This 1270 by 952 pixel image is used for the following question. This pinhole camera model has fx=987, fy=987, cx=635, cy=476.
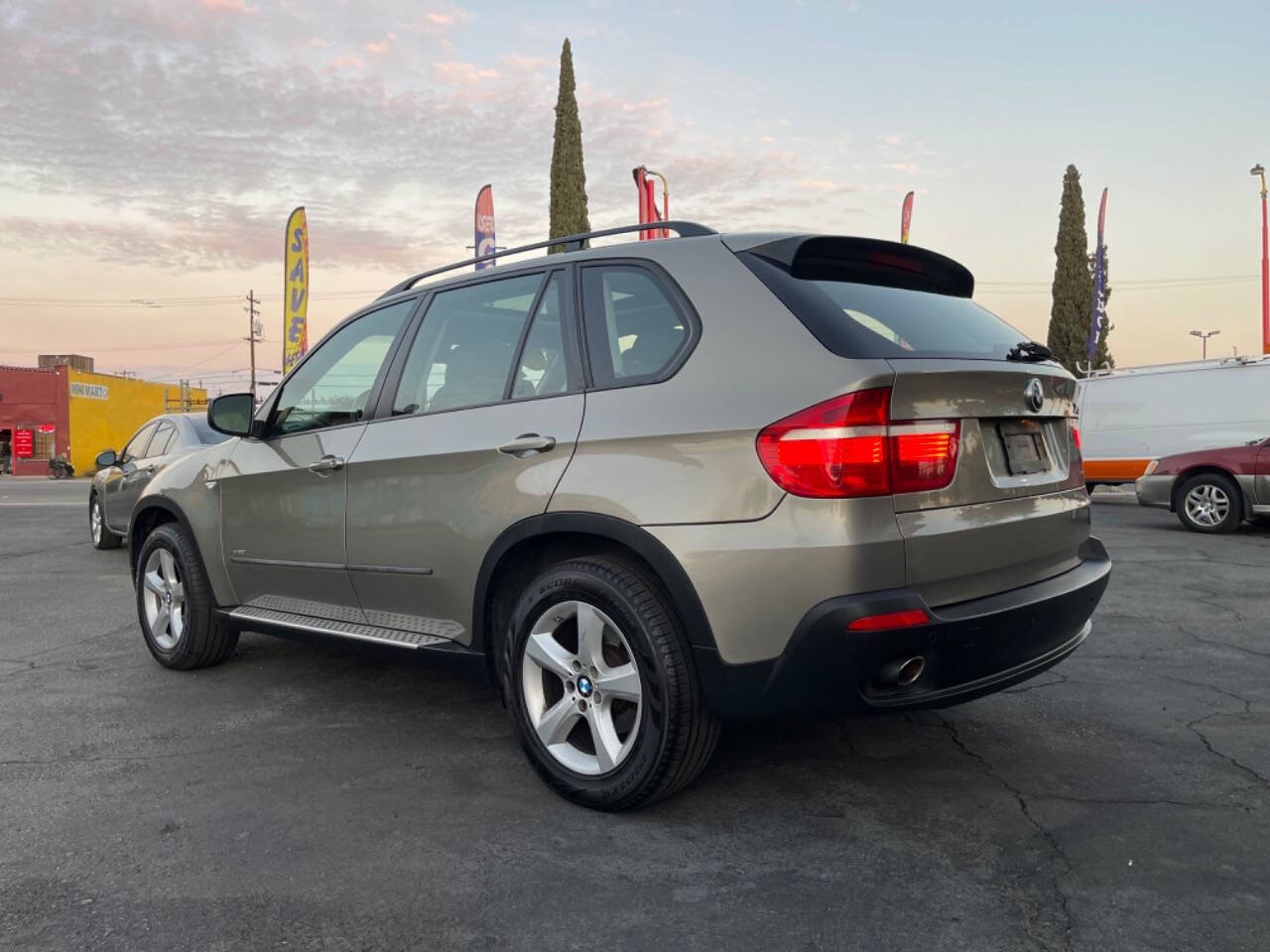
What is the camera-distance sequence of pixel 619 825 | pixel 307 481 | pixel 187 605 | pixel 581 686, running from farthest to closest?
pixel 187 605 → pixel 307 481 → pixel 581 686 → pixel 619 825

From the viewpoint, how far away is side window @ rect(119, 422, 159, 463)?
988 centimetres

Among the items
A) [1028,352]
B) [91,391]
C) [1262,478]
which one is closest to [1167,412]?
[1262,478]

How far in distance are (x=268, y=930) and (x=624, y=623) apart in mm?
1193

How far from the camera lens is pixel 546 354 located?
3.34 metres

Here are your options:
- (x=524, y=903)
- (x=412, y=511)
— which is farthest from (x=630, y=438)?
(x=524, y=903)

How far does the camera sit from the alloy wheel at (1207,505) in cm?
1099

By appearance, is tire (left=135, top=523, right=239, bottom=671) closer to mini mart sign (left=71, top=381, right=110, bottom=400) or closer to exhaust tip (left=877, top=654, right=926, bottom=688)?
exhaust tip (left=877, top=654, right=926, bottom=688)

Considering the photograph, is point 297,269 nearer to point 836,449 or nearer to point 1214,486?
point 1214,486

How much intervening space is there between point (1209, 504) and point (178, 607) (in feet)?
35.1

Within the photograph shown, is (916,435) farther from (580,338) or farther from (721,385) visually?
(580,338)

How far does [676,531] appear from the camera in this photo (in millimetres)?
2777

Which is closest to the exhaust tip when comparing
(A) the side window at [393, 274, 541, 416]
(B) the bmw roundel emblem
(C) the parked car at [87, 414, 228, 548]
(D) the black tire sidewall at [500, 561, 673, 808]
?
(D) the black tire sidewall at [500, 561, 673, 808]

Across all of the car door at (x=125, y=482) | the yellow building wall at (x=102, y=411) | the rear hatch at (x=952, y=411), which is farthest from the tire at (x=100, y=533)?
the yellow building wall at (x=102, y=411)

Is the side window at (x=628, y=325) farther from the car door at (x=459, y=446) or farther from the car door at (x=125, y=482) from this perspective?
the car door at (x=125, y=482)
